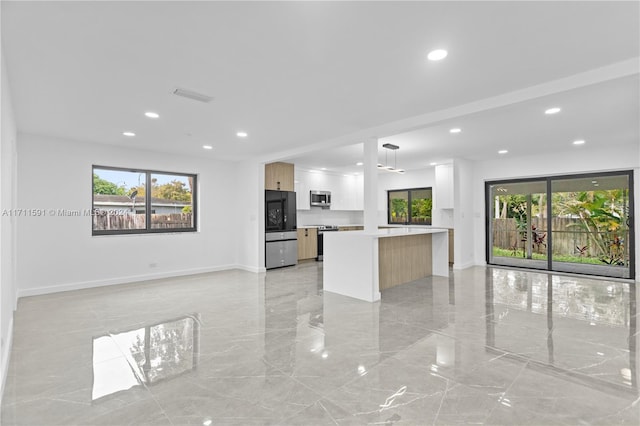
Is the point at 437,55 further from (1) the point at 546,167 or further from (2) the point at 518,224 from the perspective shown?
(2) the point at 518,224

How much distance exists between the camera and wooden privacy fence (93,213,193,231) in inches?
218

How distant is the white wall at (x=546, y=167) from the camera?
18.4ft

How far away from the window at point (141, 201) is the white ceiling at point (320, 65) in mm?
1304

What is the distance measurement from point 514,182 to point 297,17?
6.73 metres

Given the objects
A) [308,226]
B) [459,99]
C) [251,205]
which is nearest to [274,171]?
[251,205]

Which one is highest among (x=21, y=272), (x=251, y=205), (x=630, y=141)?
(x=630, y=141)

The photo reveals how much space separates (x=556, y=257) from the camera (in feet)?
21.7

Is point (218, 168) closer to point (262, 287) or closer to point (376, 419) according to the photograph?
point (262, 287)

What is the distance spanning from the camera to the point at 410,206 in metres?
8.71

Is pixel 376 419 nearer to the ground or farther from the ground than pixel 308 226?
nearer to the ground

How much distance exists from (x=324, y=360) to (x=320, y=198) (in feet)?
20.3

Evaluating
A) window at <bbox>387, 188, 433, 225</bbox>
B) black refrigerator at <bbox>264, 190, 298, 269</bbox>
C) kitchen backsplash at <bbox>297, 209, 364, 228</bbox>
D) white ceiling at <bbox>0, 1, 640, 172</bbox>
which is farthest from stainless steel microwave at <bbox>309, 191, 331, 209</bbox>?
white ceiling at <bbox>0, 1, 640, 172</bbox>

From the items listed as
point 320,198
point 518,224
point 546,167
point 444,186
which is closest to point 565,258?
point 518,224

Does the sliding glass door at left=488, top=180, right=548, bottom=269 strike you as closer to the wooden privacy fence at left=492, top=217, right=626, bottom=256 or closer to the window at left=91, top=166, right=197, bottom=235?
the wooden privacy fence at left=492, top=217, right=626, bottom=256
